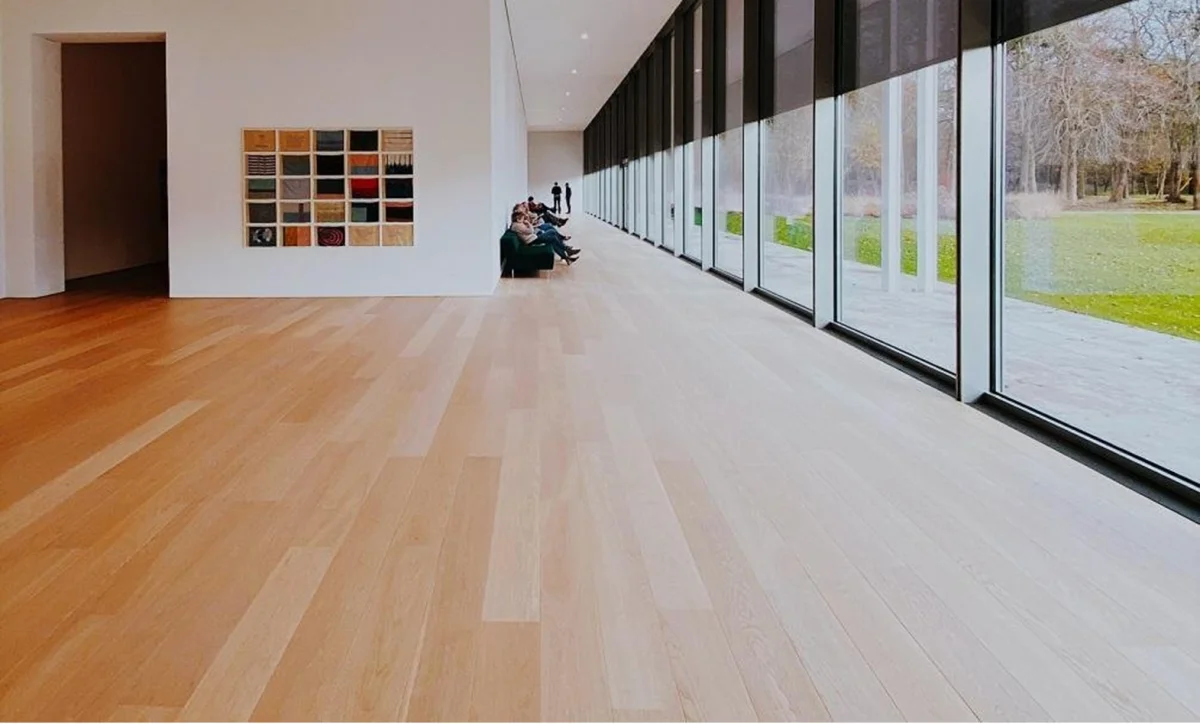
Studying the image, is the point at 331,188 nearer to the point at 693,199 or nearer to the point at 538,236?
the point at 538,236

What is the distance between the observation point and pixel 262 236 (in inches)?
394

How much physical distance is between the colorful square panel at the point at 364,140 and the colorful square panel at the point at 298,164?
0.45 metres

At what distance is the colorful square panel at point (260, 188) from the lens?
32.6 feet

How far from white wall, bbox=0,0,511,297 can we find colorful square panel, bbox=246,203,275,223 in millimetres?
138

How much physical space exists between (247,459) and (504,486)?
1.06m

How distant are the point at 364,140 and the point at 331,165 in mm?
404

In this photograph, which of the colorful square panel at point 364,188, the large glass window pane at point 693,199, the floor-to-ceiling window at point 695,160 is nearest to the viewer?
the colorful square panel at point 364,188

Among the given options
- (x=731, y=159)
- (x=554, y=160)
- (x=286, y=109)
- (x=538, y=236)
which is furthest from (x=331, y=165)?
(x=554, y=160)

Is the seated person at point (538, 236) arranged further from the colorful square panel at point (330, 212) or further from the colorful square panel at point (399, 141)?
the colorful square panel at point (330, 212)

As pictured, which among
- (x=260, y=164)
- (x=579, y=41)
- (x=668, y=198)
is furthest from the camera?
(x=668, y=198)

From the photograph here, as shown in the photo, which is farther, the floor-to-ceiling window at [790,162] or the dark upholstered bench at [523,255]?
the dark upholstered bench at [523,255]

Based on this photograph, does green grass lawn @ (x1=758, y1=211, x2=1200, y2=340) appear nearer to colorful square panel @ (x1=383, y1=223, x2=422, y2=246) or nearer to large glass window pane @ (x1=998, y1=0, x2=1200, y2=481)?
large glass window pane @ (x1=998, y1=0, x2=1200, y2=481)

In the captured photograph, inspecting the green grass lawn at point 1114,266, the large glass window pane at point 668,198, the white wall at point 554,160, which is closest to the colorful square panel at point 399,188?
the large glass window pane at point 668,198

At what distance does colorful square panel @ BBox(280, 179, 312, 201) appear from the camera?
9.92 m
